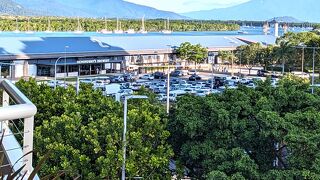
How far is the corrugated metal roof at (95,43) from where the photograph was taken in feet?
176

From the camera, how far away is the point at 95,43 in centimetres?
6028

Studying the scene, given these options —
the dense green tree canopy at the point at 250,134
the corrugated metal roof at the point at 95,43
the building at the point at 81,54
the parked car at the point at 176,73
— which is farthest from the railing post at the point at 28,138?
the parked car at the point at 176,73

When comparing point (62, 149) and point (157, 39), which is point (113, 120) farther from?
point (157, 39)

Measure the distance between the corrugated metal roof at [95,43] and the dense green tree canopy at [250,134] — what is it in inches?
1579

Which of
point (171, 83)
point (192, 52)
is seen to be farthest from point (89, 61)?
point (192, 52)

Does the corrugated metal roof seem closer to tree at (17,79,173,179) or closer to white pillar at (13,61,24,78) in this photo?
white pillar at (13,61,24,78)

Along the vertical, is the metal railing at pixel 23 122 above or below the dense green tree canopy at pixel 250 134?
above

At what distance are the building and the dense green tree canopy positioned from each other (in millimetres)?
35741

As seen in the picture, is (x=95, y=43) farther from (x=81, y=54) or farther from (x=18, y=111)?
(x=18, y=111)

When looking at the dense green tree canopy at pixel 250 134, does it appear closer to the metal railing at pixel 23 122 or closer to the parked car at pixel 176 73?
Answer: the metal railing at pixel 23 122

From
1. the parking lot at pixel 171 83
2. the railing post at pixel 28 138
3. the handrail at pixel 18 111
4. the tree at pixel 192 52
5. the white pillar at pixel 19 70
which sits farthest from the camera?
the tree at pixel 192 52

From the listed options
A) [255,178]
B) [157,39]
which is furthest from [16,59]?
[255,178]

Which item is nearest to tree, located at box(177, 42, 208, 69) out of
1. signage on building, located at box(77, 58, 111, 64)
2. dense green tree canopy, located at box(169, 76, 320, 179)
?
signage on building, located at box(77, 58, 111, 64)

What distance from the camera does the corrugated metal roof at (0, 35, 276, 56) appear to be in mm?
53625
